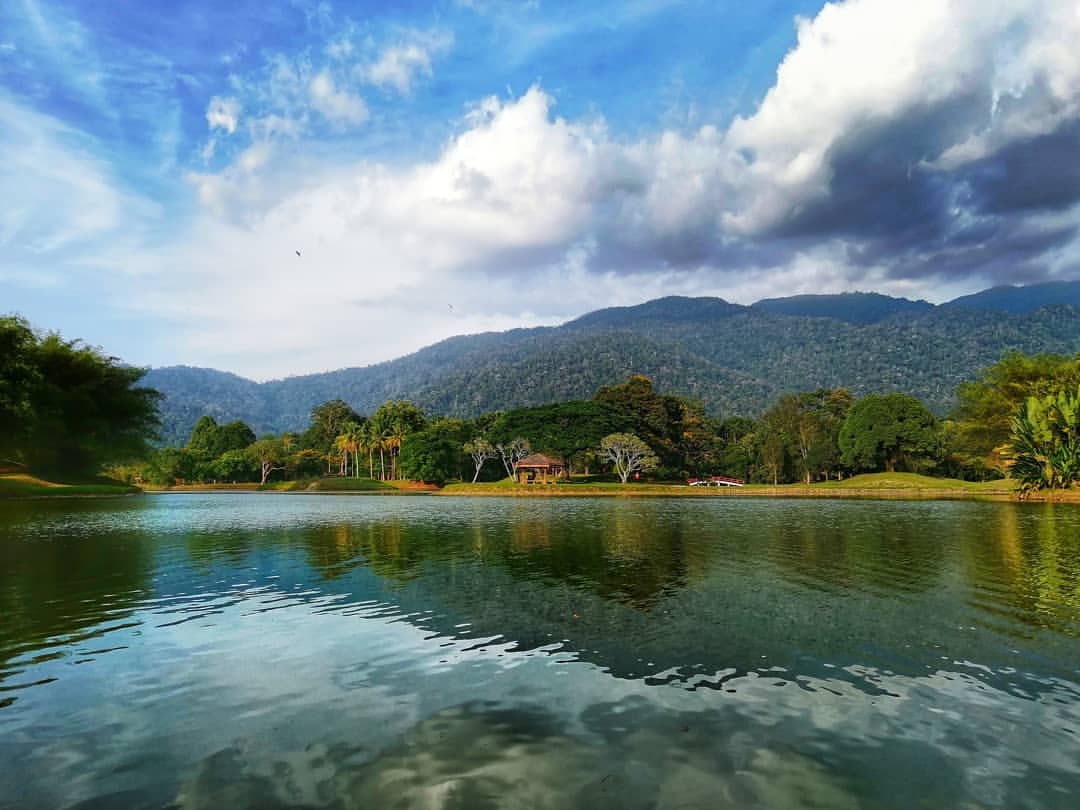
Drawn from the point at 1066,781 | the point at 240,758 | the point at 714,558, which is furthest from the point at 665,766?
the point at 714,558

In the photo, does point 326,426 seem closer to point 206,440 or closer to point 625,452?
point 206,440

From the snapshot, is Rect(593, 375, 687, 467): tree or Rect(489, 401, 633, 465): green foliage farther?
Rect(593, 375, 687, 467): tree

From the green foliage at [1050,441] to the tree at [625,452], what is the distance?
210 feet

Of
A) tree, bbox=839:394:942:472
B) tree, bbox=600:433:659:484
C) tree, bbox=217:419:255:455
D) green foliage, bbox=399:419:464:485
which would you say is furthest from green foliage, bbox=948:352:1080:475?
tree, bbox=217:419:255:455

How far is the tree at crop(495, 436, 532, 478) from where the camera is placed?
133625 mm

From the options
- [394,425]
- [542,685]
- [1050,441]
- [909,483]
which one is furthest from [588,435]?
[542,685]

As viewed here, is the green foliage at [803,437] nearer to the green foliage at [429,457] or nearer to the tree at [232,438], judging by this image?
the green foliage at [429,457]

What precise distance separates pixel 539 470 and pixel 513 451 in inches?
296

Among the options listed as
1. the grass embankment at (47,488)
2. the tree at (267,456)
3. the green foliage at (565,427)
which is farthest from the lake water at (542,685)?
the tree at (267,456)

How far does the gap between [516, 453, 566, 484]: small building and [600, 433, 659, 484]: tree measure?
1201cm

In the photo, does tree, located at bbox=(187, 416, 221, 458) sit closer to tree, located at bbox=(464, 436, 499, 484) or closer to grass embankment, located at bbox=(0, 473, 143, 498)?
grass embankment, located at bbox=(0, 473, 143, 498)

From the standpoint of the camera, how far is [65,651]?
1319 cm

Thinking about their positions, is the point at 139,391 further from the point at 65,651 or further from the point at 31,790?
the point at 31,790

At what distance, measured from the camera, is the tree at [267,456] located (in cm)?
16312
